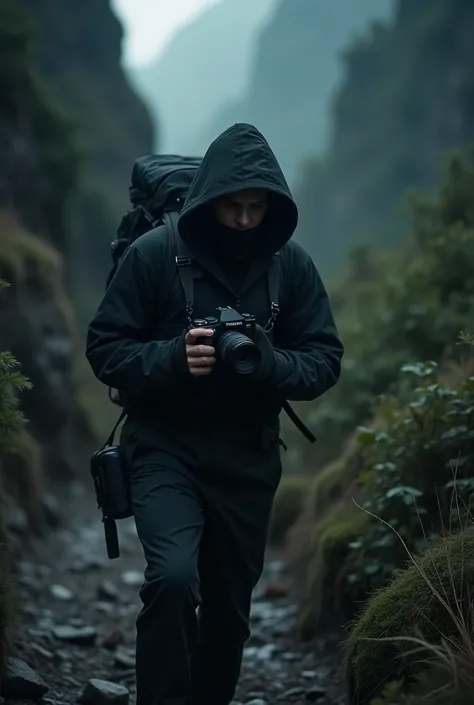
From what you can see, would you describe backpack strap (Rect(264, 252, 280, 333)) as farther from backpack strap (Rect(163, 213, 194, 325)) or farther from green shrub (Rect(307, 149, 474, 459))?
green shrub (Rect(307, 149, 474, 459))

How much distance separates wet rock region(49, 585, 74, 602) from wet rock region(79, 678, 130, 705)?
10.1ft

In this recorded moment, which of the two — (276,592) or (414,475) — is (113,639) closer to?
(276,592)

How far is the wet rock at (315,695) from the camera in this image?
6.03 meters

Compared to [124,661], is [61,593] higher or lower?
higher

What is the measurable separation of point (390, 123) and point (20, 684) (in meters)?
60.7

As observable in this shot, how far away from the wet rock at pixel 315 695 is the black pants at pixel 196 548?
973 millimetres

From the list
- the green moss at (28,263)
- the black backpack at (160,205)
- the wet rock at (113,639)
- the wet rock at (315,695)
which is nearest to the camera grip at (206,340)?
the black backpack at (160,205)

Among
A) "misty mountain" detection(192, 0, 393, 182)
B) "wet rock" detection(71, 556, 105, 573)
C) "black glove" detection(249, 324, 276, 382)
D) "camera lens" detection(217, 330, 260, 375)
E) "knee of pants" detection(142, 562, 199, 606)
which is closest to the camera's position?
"knee of pants" detection(142, 562, 199, 606)

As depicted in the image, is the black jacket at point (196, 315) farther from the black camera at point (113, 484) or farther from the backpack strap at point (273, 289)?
the black camera at point (113, 484)

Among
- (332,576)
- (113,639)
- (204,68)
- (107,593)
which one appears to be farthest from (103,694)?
(204,68)

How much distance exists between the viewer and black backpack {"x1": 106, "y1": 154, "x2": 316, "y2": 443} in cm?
498

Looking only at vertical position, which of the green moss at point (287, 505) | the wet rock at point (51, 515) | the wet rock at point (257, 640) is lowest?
the wet rock at point (257, 640)

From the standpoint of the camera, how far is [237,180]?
4754 millimetres

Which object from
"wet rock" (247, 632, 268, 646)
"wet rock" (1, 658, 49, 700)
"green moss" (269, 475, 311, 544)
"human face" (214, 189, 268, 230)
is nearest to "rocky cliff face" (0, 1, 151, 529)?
"green moss" (269, 475, 311, 544)
